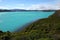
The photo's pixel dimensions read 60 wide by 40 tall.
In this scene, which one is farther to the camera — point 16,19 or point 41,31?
point 16,19

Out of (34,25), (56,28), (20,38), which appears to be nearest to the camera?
(20,38)

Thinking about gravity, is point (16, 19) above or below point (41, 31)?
above

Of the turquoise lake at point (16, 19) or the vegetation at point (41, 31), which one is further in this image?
the turquoise lake at point (16, 19)

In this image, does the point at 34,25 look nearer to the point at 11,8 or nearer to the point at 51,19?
the point at 51,19

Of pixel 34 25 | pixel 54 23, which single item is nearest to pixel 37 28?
pixel 34 25
